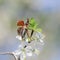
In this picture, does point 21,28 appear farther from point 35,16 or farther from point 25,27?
point 35,16

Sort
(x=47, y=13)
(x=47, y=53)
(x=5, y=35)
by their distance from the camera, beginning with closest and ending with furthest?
(x=47, y=53) → (x=5, y=35) → (x=47, y=13)

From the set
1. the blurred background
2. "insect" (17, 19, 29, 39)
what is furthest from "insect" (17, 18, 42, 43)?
the blurred background

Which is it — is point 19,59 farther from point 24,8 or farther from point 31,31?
point 24,8

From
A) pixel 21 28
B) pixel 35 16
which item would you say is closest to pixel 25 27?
pixel 21 28

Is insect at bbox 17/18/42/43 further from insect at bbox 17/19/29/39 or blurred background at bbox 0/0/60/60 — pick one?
blurred background at bbox 0/0/60/60

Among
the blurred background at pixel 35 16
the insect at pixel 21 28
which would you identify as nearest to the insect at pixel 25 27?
the insect at pixel 21 28

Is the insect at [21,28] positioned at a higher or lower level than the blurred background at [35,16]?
higher

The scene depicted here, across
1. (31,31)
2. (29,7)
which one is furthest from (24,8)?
(31,31)

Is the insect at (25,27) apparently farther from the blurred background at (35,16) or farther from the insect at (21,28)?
the blurred background at (35,16)
